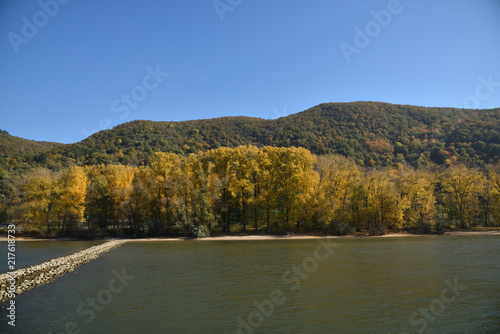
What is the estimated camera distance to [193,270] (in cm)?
2212

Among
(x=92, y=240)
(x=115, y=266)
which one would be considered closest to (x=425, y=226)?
(x=115, y=266)

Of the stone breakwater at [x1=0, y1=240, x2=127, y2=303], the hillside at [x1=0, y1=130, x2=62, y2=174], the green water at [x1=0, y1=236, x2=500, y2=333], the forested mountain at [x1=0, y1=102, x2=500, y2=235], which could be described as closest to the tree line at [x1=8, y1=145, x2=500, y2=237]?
the forested mountain at [x1=0, y1=102, x2=500, y2=235]

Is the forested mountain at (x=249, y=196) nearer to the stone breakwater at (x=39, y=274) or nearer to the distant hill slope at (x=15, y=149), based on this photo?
the stone breakwater at (x=39, y=274)

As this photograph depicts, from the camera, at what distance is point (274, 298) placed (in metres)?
15.0

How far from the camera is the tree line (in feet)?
157

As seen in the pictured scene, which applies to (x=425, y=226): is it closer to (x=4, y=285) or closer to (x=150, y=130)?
(x=4, y=285)

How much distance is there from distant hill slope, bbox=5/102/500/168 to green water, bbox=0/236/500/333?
68.1 metres

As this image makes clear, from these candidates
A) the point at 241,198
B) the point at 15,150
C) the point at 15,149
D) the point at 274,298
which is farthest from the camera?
the point at 15,149

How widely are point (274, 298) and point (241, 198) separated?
34.5 m

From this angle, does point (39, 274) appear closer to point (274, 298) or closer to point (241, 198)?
point (274, 298)

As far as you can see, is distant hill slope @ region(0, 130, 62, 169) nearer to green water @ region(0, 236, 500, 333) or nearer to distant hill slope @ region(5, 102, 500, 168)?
distant hill slope @ region(5, 102, 500, 168)

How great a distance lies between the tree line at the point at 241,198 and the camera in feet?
157

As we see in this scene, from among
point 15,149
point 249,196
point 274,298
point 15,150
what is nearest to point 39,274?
point 274,298

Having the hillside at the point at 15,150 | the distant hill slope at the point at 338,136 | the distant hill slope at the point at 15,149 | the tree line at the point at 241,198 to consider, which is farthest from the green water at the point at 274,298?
the distant hill slope at the point at 15,149
